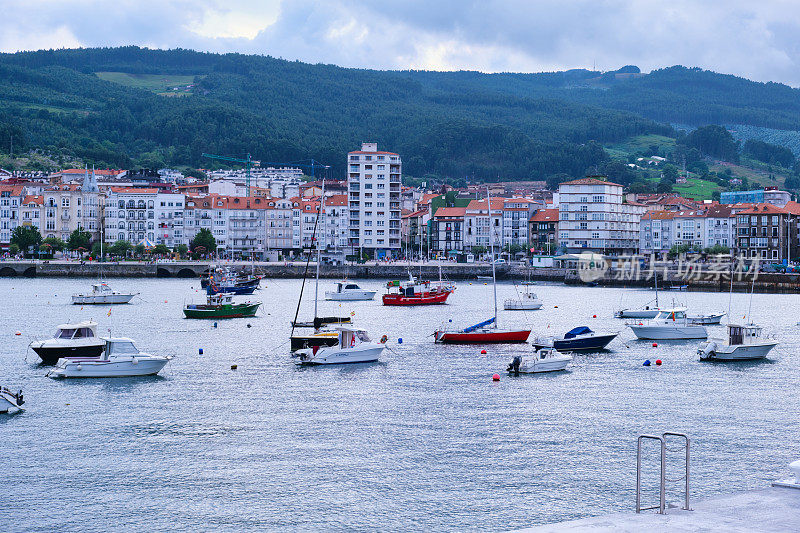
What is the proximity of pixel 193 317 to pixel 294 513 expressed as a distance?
5039cm

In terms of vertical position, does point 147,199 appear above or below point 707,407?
above

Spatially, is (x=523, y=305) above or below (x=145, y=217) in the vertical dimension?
below

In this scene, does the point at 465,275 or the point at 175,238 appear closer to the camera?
the point at 465,275

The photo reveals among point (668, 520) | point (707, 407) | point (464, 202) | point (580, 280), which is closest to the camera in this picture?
point (668, 520)

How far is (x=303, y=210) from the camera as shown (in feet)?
550

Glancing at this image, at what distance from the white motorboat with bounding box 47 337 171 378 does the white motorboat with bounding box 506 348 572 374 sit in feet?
51.6

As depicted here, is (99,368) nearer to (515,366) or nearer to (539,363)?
(515,366)

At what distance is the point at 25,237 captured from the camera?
490 ft

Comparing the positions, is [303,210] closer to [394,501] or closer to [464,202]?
[464,202]

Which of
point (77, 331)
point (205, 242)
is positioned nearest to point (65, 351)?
point (77, 331)

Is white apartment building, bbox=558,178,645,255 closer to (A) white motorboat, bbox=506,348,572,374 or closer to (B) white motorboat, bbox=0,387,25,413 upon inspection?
(A) white motorboat, bbox=506,348,572,374

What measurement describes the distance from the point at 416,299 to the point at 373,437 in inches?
2366

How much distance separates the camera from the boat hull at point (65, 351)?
46.2 metres

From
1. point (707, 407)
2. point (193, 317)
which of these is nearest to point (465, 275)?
point (193, 317)
